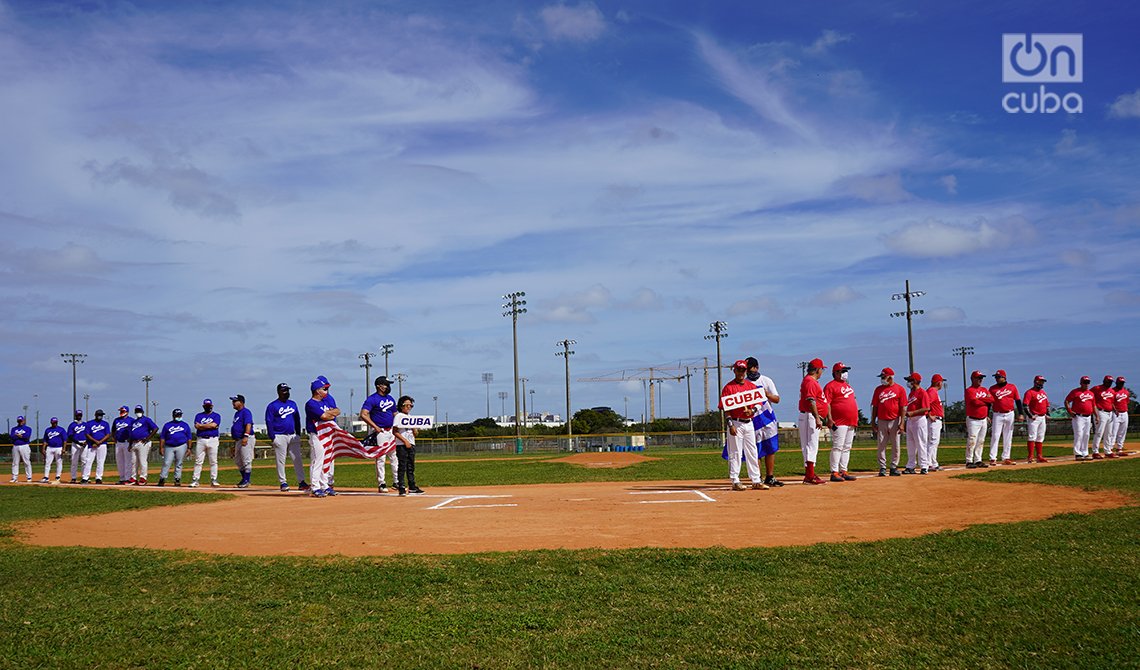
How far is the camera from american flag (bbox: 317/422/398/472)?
51.7 ft

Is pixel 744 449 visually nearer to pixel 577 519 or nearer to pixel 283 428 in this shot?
pixel 577 519

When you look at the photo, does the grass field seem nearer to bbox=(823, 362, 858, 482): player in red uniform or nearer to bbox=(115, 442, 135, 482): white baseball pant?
bbox=(823, 362, 858, 482): player in red uniform

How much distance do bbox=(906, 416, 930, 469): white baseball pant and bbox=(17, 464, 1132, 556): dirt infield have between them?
2.48 m

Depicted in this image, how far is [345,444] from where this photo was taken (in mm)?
16531

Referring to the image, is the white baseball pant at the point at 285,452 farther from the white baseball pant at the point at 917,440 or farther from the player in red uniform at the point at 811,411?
the white baseball pant at the point at 917,440

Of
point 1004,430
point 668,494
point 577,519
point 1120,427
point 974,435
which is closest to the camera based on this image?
point 577,519

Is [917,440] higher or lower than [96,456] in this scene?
higher

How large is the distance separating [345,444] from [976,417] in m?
13.6

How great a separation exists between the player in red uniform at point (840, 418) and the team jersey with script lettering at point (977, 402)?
4.74 m

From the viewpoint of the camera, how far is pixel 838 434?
52.7 feet

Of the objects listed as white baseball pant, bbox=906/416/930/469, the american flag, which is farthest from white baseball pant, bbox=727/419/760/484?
the american flag

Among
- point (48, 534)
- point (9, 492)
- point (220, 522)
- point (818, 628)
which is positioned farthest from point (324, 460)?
point (818, 628)

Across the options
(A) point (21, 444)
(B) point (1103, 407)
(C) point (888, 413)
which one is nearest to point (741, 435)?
(C) point (888, 413)

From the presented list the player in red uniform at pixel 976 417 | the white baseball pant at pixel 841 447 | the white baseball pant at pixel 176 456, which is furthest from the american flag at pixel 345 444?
the player in red uniform at pixel 976 417
